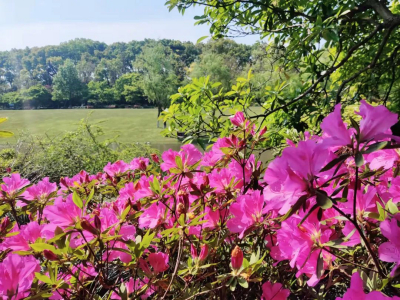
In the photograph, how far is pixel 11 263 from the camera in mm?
540

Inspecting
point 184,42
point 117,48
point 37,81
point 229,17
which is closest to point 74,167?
point 229,17

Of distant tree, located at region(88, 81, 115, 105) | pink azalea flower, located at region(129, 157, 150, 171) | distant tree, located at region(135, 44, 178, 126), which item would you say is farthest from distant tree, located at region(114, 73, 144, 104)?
pink azalea flower, located at region(129, 157, 150, 171)

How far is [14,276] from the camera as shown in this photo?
0.54 metres

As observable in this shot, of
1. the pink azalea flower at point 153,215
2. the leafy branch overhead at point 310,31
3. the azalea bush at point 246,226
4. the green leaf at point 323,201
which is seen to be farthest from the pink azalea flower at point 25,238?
the leafy branch overhead at point 310,31

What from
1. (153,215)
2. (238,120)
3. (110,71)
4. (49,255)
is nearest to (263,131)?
(238,120)

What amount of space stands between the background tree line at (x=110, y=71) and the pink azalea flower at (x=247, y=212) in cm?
2140

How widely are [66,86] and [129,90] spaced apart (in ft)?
45.6

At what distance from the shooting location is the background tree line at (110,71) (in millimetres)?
29406

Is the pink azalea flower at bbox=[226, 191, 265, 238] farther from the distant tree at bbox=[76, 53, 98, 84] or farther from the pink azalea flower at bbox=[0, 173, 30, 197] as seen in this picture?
the distant tree at bbox=[76, 53, 98, 84]

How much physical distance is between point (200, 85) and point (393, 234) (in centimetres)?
136

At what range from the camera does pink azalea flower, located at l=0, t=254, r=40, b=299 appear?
1.75 feet

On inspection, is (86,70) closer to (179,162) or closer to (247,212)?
(179,162)

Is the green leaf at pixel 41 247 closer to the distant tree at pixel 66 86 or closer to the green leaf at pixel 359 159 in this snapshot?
the green leaf at pixel 359 159

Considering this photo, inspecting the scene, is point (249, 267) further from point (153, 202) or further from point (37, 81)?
point (37, 81)
